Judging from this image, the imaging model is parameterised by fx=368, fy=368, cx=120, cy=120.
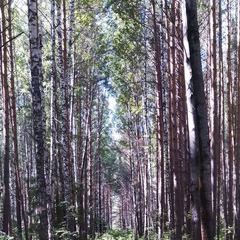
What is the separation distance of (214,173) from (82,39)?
10047mm

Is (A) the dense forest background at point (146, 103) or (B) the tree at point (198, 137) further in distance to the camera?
(A) the dense forest background at point (146, 103)

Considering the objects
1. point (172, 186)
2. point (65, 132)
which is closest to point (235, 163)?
point (172, 186)

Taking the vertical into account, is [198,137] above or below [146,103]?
below

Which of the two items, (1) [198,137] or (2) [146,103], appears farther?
(2) [146,103]

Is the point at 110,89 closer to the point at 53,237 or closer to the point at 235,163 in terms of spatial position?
the point at 235,163

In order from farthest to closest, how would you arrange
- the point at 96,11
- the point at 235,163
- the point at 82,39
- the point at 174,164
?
the point at 82,39 → the point at 96,11 → the point at 235,163 → the point at 174,164

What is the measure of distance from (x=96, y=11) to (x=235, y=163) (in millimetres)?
8726

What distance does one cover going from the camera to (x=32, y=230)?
12.3m

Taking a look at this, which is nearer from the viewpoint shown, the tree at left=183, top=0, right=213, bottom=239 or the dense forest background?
the tree at left=183, top=0, right=213, bottom=239

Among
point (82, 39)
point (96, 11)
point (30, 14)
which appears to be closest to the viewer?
point (30, 14)

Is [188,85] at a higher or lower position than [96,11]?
lower

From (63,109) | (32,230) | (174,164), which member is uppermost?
(63,109)

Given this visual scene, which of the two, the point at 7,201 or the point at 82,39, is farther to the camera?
the point at 82,39

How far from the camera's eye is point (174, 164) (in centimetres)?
1127
